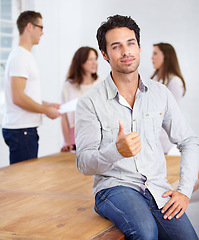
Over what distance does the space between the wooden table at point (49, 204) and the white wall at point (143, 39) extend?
2.47 m

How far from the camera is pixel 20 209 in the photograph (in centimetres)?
182

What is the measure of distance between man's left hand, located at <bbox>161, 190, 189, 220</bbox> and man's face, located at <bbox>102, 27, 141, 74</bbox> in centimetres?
55

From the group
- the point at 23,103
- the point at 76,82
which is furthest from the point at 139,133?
the point at 76,82

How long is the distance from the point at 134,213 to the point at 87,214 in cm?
30

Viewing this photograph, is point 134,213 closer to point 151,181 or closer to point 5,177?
point 151,181

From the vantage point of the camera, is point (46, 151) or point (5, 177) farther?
point (46, 151)

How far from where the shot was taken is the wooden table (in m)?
1.52

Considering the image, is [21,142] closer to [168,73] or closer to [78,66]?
[78,66]

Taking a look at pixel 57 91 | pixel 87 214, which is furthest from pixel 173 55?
pixel 87 214

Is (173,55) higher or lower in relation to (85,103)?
higher

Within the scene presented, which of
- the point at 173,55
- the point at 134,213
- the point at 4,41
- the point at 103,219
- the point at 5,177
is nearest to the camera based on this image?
the point at 134,213

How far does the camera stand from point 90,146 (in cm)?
162

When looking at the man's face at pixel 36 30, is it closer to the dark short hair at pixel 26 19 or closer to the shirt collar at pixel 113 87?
the dark short hair at pixel 26 19

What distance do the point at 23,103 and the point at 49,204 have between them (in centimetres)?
113
